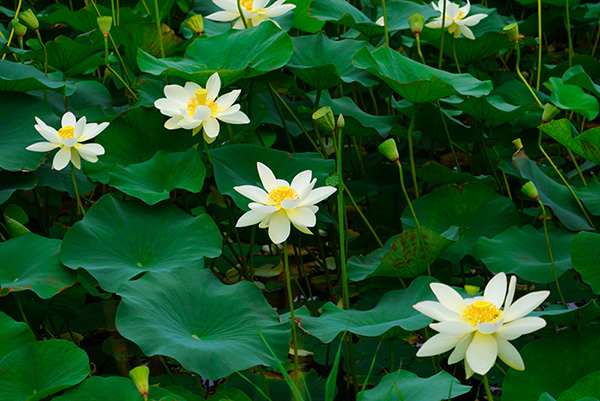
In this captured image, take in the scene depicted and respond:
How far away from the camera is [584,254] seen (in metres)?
1.16

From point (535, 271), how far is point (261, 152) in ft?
1.98

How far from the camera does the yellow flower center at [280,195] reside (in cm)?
99

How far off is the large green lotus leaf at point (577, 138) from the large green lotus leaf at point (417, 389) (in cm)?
59

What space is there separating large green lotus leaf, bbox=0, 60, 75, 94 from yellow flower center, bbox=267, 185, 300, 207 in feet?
2.34

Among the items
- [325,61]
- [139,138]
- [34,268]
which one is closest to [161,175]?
[139,138]

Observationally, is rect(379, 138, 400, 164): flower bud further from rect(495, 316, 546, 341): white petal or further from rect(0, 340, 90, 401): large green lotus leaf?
rect(0, 340, 90, 401): large green lotus leaf

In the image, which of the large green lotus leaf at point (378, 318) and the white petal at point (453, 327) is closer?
the white petal at point (453, 327)

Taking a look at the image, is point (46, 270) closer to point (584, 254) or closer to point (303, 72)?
point (303, 72)

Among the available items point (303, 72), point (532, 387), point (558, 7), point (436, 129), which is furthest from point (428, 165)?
point (558, 7)

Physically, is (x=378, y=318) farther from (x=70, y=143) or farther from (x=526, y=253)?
(x=70, y=143)

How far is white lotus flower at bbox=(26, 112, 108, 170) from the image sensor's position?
122 cm

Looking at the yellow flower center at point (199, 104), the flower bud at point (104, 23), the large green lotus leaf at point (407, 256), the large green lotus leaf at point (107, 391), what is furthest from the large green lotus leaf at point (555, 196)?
the flower bud at point (104, 23)

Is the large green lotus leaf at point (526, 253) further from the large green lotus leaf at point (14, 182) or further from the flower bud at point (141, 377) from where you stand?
the large green lotus leaf at point (14, 182)

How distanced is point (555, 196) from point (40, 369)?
1.10 m
